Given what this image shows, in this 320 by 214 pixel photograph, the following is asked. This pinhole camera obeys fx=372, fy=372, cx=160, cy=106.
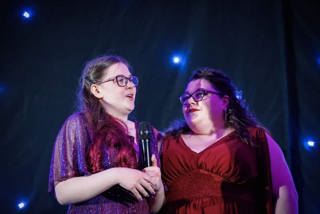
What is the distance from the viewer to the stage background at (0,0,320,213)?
2199 mm

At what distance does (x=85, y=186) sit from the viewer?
143 cm

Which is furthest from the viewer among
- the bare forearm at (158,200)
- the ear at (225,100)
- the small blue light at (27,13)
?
the small blue light at (27,13)

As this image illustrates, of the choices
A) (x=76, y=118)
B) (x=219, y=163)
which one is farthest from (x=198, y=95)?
(x=76, y=118)

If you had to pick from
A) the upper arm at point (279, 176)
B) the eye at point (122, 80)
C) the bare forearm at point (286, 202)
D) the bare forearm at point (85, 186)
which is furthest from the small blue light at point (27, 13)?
the bare forearm at point (286, 202)

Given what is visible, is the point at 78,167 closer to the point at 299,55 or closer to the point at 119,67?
the point at 119,67

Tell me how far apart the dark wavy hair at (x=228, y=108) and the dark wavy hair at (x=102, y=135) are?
586 mm

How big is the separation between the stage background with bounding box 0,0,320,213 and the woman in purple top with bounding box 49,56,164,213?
588 mm

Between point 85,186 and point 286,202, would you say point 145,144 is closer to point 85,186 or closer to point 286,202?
point 85,186

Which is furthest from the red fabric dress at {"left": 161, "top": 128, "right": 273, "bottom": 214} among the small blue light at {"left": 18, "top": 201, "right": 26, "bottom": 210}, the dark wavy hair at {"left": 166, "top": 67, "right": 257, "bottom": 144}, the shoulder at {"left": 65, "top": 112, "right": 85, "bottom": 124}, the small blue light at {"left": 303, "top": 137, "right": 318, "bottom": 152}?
the small blue light at {"left": 18, "top": 201, "right": 26, "bottom": 210}

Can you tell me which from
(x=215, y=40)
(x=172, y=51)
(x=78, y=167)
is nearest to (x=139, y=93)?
(x=172, y=51)

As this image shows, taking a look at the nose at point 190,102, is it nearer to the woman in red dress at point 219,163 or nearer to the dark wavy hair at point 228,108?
the woman in red dress at point 219,163

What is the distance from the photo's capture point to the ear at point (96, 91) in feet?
5.72

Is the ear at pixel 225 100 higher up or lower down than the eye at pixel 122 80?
higher up

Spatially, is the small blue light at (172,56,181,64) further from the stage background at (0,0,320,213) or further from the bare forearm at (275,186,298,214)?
the bare forearm at (275,186,298,214)
